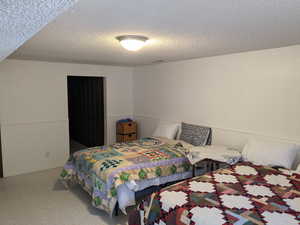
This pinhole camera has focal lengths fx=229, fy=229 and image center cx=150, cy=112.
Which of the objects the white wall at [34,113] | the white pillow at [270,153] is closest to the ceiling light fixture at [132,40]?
the white pillow at [270,153]

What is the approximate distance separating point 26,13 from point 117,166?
239cm

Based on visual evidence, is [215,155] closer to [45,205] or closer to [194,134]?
[194,134]

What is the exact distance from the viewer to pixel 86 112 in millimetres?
6219

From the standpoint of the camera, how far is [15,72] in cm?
416

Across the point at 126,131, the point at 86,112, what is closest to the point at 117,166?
the point at 126,131

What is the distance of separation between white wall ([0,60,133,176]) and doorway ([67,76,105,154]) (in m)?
0.79

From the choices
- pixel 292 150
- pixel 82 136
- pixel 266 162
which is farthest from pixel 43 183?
pixel 292 150

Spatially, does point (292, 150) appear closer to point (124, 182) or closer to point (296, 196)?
point (296, 196)

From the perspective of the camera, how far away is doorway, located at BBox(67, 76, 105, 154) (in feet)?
18.4

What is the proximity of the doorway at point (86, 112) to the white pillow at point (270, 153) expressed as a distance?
3555mm

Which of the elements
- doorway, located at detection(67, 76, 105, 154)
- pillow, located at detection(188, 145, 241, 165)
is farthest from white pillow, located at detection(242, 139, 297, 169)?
doorway, located at detection(67, 76, 105, 154)

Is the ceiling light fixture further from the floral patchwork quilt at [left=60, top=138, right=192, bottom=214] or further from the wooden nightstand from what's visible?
the wooden nightstand

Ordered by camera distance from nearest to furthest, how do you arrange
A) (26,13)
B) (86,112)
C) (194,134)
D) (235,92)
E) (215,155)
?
(26,13) → (215,155) → (235,92) → (194,134) → (86,112)

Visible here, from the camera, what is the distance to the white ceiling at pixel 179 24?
1.49 metres
